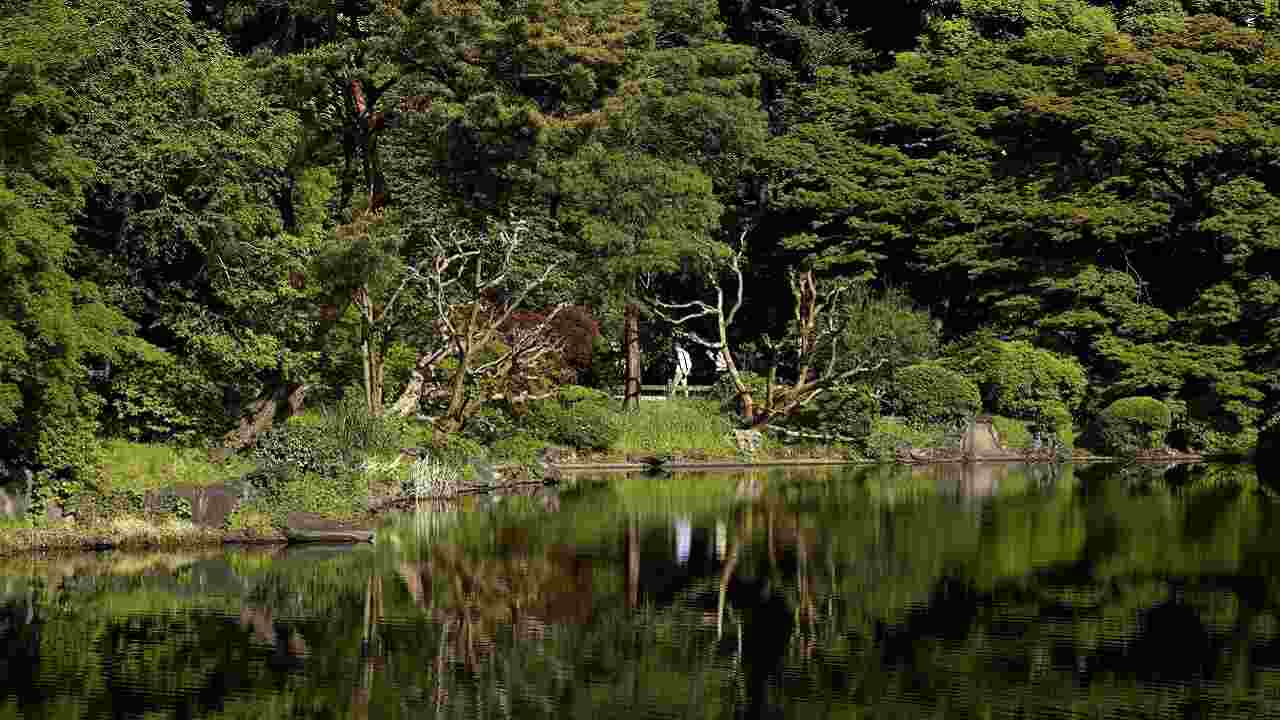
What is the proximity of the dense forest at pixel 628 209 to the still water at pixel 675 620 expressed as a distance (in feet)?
13.8

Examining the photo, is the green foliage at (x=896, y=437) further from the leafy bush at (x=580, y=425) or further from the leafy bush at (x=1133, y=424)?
the leafy bush at (x=580, y=425)

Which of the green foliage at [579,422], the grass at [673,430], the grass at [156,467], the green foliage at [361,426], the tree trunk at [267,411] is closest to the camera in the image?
the grass at [156,467]

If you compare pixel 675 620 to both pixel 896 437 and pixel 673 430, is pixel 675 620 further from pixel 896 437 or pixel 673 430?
pixel 896 437

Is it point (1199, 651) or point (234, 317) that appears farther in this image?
point (234, 317)

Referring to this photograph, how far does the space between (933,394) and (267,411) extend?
19.8m

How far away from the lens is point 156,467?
28125mm

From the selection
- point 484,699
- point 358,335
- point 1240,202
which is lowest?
point 484,699

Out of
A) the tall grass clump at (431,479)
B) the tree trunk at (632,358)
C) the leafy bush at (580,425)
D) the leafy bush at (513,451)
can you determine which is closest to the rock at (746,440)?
the tree trunk at (632,358)

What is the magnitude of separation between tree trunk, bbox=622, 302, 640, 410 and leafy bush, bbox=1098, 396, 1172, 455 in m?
11.8

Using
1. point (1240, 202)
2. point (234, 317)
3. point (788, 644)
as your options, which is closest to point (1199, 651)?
point (788, 644)

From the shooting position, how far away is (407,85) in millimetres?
37844

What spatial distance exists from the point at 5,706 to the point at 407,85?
22351mm

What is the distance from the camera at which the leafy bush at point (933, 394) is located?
4803cm

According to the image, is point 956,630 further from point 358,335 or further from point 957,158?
point 957,158
